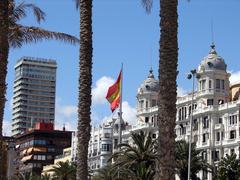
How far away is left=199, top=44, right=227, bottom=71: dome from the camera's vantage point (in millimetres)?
101000

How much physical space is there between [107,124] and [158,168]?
117m

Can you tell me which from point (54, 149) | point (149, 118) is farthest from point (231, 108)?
point (54, 149)

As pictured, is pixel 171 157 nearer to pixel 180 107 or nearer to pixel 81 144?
pixel 81 144

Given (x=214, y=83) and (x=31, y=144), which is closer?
(x=214, y=83)

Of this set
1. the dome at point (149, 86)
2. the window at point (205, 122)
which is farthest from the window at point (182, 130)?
the dome at point (149, 86)

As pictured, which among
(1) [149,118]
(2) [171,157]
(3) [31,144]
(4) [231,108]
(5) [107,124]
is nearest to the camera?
(2) [171,157]

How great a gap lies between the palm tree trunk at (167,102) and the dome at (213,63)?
82473 millimetres

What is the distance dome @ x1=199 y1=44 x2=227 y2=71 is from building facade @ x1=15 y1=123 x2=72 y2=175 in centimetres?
8884

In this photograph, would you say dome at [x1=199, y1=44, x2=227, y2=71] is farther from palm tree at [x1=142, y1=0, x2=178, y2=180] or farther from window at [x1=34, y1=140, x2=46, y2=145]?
window at [x1=34, y1=140, x2=46, y2=145]

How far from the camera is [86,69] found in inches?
932

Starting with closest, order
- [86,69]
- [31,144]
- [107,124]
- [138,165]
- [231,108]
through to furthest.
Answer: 1. [86,69]
2. [138,165]
3. [231,108]
4. [107,124]
5. [31,144]

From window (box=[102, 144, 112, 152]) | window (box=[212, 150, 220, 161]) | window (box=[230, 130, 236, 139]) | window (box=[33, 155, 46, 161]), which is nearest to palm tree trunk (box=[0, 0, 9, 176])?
window (box=[230, 130, 236, 139])

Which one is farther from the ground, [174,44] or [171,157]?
[174,44]

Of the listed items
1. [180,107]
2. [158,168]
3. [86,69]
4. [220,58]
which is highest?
[220,58]
